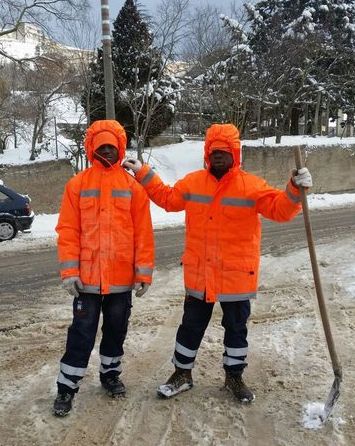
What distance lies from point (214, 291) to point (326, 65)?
95.9 feet

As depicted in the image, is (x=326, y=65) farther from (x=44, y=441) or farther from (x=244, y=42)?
(x=44, y=441)

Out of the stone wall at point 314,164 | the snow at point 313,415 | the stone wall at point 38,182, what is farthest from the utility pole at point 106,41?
the stone wall at point 314,164

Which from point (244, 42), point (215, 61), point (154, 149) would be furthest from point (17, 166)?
point (244, 42)

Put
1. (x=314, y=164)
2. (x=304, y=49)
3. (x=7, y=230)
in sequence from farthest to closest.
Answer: (x=304, y=49), (x=314, y=164), (x=7, y=230)

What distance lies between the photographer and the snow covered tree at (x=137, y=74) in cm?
1983

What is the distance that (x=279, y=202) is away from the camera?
138 inches

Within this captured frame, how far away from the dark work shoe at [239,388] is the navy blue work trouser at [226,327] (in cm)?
5

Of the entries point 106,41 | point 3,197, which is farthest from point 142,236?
point 3,197

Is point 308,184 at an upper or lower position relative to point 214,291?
upper

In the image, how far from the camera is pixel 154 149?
2628 centimetres

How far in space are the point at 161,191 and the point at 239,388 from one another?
4.93 ft

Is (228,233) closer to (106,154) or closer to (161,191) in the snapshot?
(161,191)

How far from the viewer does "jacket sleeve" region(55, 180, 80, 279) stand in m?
3.49

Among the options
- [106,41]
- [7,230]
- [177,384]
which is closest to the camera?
[177,384]
